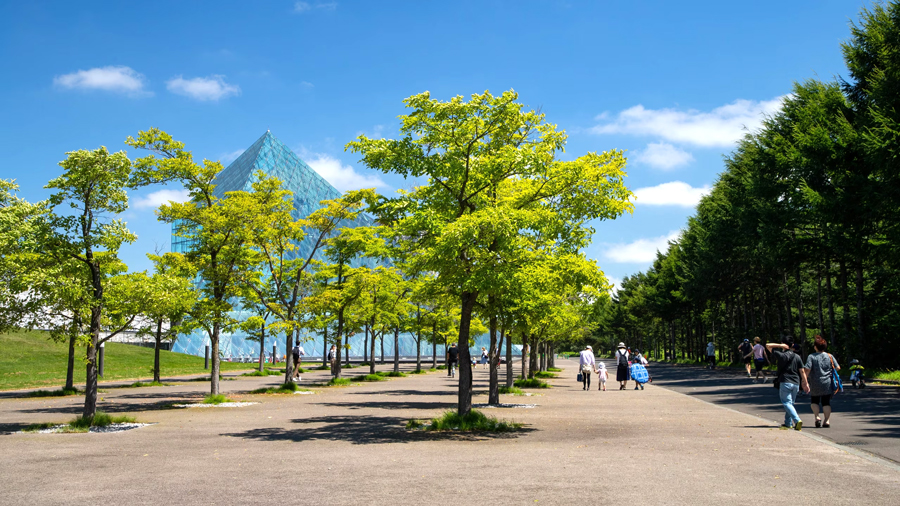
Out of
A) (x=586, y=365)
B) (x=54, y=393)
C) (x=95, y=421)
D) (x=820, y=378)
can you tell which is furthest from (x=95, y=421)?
(x=586, y=365)

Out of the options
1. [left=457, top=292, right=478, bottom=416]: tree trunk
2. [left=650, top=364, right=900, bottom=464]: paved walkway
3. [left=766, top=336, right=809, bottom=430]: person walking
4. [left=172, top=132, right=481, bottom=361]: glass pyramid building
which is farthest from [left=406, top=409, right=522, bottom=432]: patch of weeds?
[left=172, top=132, right=481, bottom=361]: glass pyramid building

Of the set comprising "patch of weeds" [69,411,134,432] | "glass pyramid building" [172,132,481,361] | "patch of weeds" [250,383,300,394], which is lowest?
"patch of weeds" [250,383,300,394]

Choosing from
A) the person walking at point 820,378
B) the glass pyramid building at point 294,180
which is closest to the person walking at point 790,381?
the person walking at point 820,378

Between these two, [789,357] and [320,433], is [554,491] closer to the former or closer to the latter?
[320,433]

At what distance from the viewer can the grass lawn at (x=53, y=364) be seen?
32000 millimetres

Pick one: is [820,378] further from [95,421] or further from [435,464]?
[95,421]

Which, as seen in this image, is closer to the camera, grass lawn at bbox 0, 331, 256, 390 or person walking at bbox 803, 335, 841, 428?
person walking at bbox 803, 335, 841, 428

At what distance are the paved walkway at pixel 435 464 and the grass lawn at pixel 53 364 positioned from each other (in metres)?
18.6

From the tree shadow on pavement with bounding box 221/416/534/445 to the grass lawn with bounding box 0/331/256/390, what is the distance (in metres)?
19.9

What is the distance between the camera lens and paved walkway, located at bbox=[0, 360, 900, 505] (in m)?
6.98

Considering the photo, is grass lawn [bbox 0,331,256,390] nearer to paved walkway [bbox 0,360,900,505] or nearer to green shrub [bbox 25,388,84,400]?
green shrub [bbox 25,388,84,400]

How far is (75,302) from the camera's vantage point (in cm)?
1363

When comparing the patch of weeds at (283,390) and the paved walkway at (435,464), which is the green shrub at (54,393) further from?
the paved walkway at (435,464)

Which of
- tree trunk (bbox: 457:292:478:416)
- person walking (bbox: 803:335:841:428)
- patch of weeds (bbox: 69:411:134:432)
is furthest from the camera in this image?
patch of weeds (bbox: 69:411:134:432)
